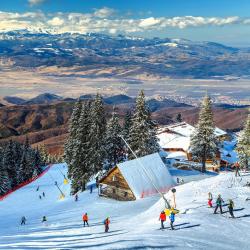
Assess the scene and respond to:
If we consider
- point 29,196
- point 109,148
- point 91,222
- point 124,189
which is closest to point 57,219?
point 91,222

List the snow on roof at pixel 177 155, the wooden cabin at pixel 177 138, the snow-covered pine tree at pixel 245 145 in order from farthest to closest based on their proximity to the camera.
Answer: the wooden cabin at pixel 177 138 → the snow on roof at pixel 177 155 → the snow-covered pine tree at pixel 245 145

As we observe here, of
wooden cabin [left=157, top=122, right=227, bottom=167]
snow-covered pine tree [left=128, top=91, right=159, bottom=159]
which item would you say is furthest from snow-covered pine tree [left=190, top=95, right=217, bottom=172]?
wooden cabin [left=157, top=122, right=227, bottom=167]

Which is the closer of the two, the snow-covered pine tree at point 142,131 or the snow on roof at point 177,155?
the snow-covered pine tree at point 142,131

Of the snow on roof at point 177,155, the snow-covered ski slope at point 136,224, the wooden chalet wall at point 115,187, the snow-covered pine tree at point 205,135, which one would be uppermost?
the snow-covered pine tree at point 205,135

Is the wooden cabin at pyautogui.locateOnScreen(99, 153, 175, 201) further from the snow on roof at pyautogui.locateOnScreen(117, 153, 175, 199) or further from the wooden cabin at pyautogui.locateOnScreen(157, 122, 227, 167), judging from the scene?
the wooden cabin at pyautogui.locateOnScreen(157, 122, 227, 167)

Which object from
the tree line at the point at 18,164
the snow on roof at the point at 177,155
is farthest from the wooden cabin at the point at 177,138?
the tree line at the point at 18,164

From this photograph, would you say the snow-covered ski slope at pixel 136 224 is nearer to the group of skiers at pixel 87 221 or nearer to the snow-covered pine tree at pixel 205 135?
the group of skiers at pixel 87 221
